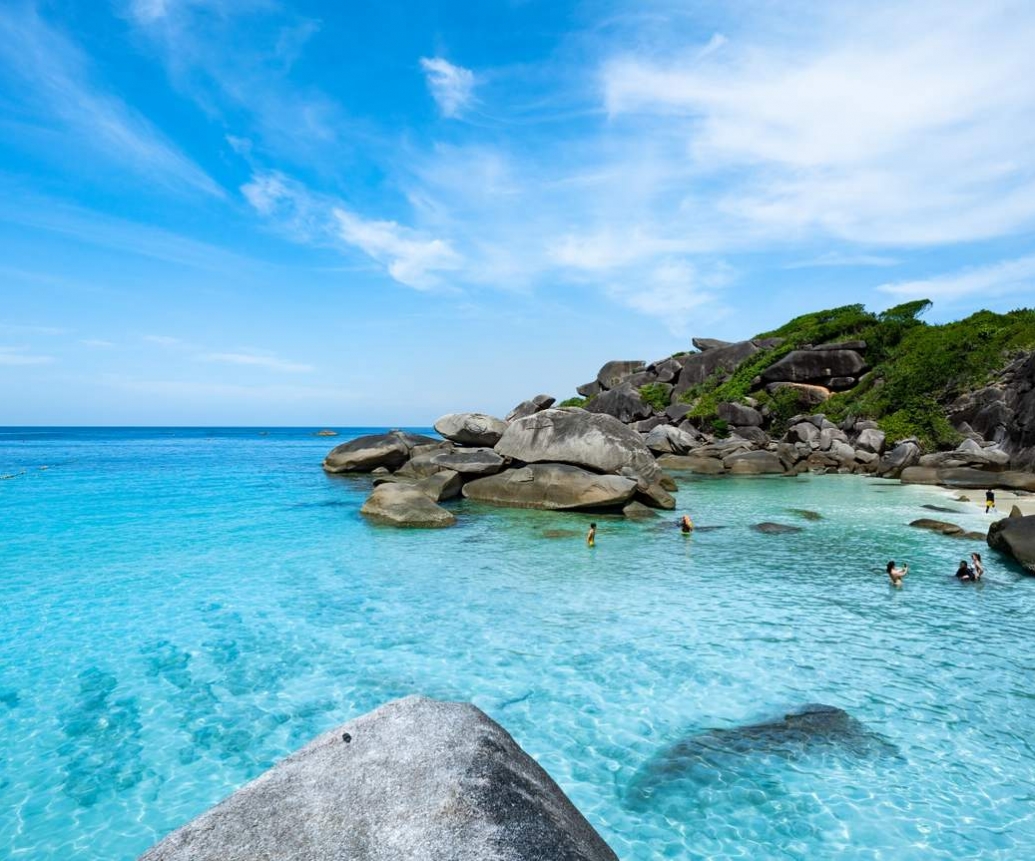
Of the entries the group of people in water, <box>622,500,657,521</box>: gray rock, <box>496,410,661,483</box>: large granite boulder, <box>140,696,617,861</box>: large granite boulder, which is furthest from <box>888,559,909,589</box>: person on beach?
<box>140,696,617,861</box>: large granite boulder

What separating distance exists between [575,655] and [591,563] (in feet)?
17.6

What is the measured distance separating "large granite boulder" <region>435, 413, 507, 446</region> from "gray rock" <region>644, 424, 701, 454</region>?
51.7 ft

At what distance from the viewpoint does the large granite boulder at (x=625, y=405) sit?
53.5m

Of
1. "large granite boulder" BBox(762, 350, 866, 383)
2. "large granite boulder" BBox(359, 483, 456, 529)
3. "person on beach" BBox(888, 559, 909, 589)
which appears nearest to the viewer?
"person on beach" BBox(888, 559, 909, 589)

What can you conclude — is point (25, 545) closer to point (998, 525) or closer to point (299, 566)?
point (299, 566)

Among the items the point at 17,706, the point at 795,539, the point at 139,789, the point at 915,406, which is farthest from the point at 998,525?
the point at 915,406

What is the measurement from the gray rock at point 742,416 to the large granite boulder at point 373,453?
24.3 m

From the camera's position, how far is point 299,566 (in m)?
13.4

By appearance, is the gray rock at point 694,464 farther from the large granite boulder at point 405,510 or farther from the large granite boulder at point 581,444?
the large granite boulder at point 405,510

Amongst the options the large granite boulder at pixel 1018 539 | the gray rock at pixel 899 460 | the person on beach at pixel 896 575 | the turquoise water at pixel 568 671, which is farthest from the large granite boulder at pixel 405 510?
the gray rock at pixel 899 460

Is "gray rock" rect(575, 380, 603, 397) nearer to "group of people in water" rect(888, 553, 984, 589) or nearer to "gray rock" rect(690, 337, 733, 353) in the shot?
"gray rock" rect(690, 337, 733, 353)

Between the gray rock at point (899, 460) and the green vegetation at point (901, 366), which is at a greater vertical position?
the green vegetation at point (901, 366)

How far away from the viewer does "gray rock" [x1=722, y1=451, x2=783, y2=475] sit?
111 feet

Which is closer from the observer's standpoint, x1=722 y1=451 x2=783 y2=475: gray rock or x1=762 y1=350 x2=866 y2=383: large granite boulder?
x1=722 y1=451 x2=783 y2=475: gray rock
